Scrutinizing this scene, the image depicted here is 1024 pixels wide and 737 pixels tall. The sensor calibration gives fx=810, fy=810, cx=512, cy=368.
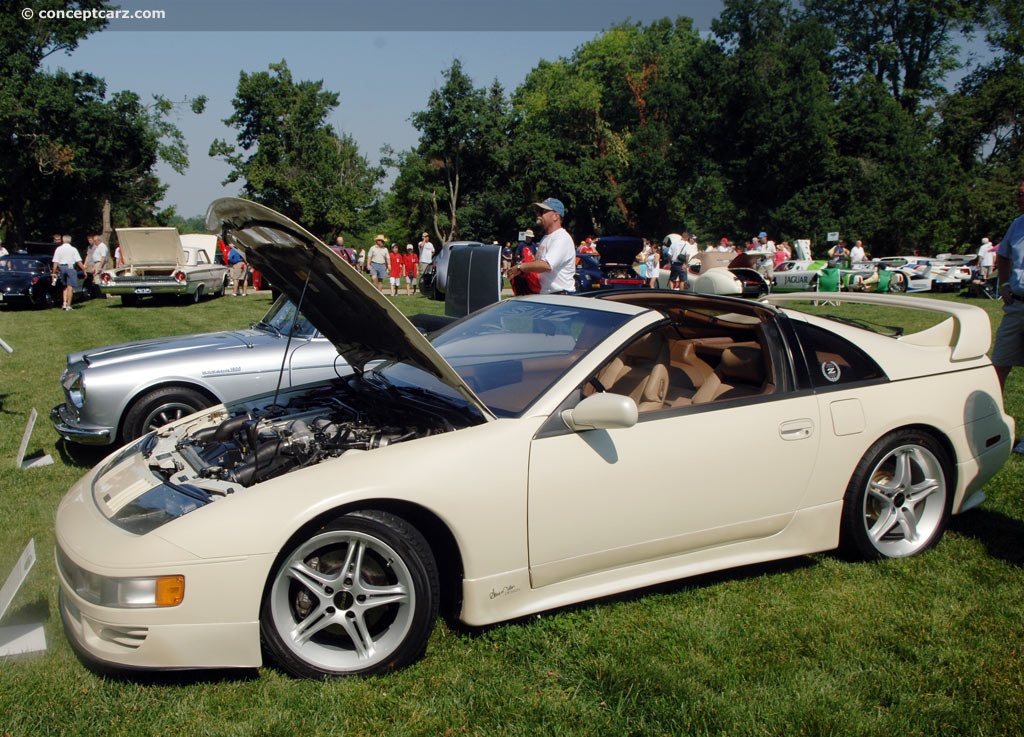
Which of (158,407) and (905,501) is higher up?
(158,407)

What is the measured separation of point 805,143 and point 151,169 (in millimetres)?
34649

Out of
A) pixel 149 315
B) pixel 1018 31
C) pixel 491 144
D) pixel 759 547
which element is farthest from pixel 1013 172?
pixel 759 547

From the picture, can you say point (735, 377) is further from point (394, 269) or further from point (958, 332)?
point (394, 269)

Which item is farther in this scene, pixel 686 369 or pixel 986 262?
pixel 986 262

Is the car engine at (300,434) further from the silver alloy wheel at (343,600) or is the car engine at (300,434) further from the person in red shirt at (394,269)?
the person in red shirt at (394,269)

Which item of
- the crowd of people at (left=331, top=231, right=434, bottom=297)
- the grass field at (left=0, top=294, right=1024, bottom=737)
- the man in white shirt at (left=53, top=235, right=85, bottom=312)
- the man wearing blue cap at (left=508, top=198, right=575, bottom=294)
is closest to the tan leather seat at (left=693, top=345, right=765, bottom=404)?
the grass field at (left=0, top=294, right=1024, bottom=737)

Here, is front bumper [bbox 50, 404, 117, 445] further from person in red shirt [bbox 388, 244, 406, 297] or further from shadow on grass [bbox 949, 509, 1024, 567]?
person in red shirt [bbox 388, 244, 406, 297]

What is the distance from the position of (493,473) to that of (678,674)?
0.98m

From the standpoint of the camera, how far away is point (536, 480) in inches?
120

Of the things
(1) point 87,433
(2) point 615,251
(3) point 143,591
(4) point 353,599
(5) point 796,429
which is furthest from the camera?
(2) point 615,251

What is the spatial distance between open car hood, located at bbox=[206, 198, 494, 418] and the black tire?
2.24 m

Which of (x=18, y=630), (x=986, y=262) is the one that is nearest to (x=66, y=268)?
(x=18, y=630)

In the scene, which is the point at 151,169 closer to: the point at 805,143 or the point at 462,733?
the point at 805,143

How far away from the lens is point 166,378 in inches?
226
